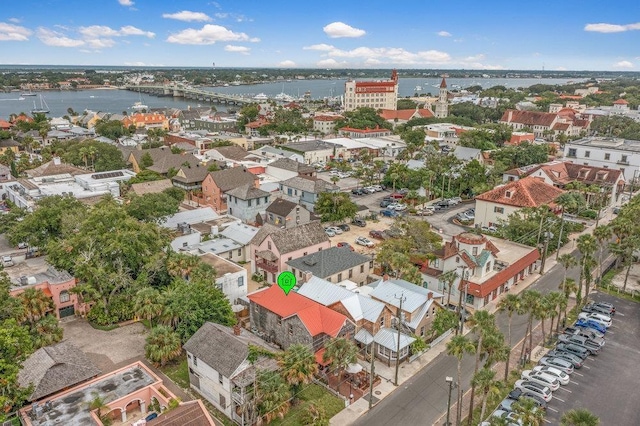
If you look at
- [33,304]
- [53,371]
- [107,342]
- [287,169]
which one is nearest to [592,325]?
[107,342]

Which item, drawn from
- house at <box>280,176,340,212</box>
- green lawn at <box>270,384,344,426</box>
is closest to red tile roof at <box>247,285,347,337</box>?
green lawn at <box>270,384,344,426</box>

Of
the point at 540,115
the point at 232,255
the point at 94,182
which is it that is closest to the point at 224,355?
the point at 232,255

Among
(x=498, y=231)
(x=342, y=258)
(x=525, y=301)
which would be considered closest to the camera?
(x=525, y=301)

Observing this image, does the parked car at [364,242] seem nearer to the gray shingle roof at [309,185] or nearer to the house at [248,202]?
the gray shingle roof at [309,185]

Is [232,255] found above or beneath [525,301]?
beneath

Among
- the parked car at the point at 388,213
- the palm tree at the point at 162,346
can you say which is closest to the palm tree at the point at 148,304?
the palm tree at the point at 162,346

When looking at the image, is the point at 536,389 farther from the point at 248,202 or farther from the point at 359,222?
the point at 248,202

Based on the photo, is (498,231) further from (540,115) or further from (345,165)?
(540,115)
